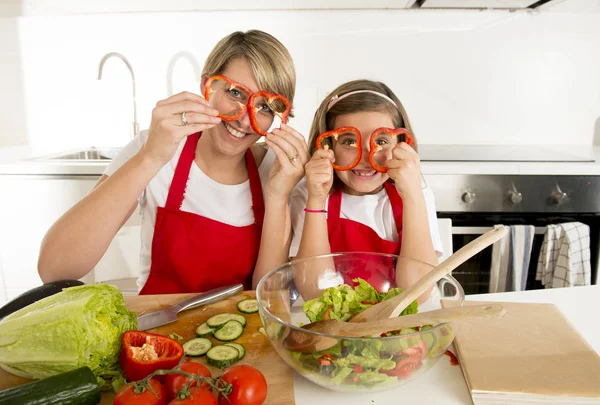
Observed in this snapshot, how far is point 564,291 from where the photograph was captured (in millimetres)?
1148

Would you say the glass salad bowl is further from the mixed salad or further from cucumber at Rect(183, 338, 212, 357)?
cucumber at Rect(183, 338, 212, 357)

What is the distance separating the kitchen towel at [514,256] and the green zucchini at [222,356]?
1709 mm

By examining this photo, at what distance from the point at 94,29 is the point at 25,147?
2.88 ft

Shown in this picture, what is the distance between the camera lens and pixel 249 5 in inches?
104

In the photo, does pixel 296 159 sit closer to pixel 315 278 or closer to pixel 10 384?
pixel 315 278

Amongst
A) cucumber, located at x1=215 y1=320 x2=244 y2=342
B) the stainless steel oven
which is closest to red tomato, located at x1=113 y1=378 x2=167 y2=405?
cucumber, located at x1=215 y1=320 x2=244 y2=342

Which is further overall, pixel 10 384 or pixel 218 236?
pixel 218 236

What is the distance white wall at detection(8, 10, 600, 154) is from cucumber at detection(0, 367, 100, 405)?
7.48 ft

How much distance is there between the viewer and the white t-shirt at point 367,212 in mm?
1566

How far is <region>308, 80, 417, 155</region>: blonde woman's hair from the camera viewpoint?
1491mm

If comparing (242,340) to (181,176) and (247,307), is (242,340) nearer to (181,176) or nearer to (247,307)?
(247,307)

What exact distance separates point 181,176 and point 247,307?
2.16 feet

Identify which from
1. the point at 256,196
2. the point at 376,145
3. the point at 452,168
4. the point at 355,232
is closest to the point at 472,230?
the point at 452,168

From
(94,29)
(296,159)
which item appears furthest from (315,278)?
(94,29)
